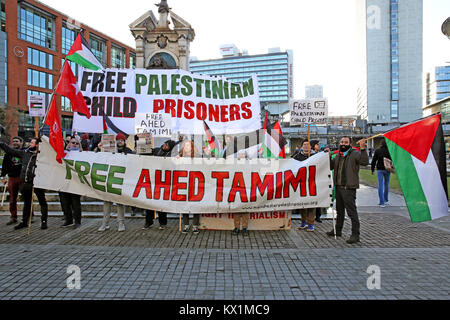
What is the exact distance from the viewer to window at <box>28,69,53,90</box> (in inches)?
1769

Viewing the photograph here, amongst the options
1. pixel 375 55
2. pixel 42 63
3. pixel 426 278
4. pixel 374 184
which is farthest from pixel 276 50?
pixel 426 278

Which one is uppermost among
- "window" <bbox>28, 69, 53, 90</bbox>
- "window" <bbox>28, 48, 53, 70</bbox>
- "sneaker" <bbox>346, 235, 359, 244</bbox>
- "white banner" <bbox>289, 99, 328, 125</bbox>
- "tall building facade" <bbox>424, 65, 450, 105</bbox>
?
"tall building facade" <bbox>424, 65, 450, 105</bbox>

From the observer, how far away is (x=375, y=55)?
3971 inches

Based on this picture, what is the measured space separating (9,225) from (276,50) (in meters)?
161

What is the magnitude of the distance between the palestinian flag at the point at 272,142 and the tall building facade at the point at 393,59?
338 ft

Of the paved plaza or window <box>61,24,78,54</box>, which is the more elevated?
window <box>61,24,78,54</box>

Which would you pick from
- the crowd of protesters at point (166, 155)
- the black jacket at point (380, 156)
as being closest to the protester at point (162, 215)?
the crowd of protesters at point (166, 155)

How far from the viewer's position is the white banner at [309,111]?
7.45 meters

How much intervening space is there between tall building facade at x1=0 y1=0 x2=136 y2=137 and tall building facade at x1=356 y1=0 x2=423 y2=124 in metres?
85.8

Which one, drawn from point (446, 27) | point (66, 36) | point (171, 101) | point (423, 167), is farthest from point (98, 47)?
point (423, 167)

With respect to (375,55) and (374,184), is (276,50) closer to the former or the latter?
(375,55)

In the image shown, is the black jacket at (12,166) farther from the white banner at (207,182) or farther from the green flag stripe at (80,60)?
the green flag stripe at (80,60)

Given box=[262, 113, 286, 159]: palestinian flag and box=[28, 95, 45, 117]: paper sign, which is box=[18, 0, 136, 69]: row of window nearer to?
box=[28, 95, 45, 117]: paper sign

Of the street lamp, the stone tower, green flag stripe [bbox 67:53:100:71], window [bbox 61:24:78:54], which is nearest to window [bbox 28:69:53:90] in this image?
window [bbox 61:24:78:54]
